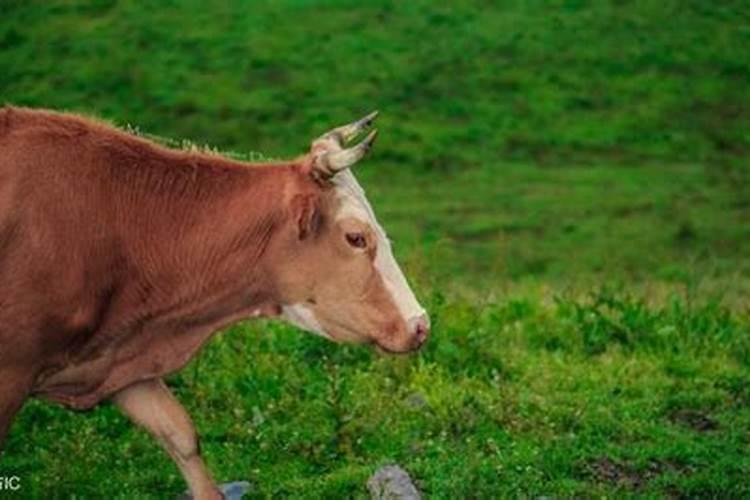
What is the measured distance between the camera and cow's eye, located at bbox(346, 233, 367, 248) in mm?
8281

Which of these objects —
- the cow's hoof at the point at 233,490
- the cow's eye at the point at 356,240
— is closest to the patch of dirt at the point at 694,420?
the cow's hoof at the point at 233,490

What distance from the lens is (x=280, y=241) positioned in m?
8.45

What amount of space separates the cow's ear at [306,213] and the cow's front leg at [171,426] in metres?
0.96

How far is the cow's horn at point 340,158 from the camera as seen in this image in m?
7.94

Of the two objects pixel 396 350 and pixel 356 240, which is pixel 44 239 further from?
pixel 396 350

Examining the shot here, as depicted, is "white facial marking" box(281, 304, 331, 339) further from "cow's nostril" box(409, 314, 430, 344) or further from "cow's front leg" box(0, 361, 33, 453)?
"cow's front leg" box(0, 361, 33, 453)

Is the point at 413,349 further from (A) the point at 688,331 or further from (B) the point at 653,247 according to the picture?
(B) the point at 653,247

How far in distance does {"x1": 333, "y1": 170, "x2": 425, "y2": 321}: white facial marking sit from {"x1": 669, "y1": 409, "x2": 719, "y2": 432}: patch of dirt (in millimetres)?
3138

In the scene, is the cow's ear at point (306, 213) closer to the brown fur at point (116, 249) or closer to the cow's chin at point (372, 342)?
the brown fur at point (116, 249)

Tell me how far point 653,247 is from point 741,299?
5.61m

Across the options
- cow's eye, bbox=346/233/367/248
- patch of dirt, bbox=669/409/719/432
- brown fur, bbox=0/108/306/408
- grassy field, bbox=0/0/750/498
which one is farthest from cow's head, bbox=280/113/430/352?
patch of dirt, bbox=669/409/719/432

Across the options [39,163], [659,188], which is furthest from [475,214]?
[39,163]

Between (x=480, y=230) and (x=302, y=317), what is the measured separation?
52.0 feet

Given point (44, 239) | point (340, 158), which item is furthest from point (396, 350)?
point (44, 239)
